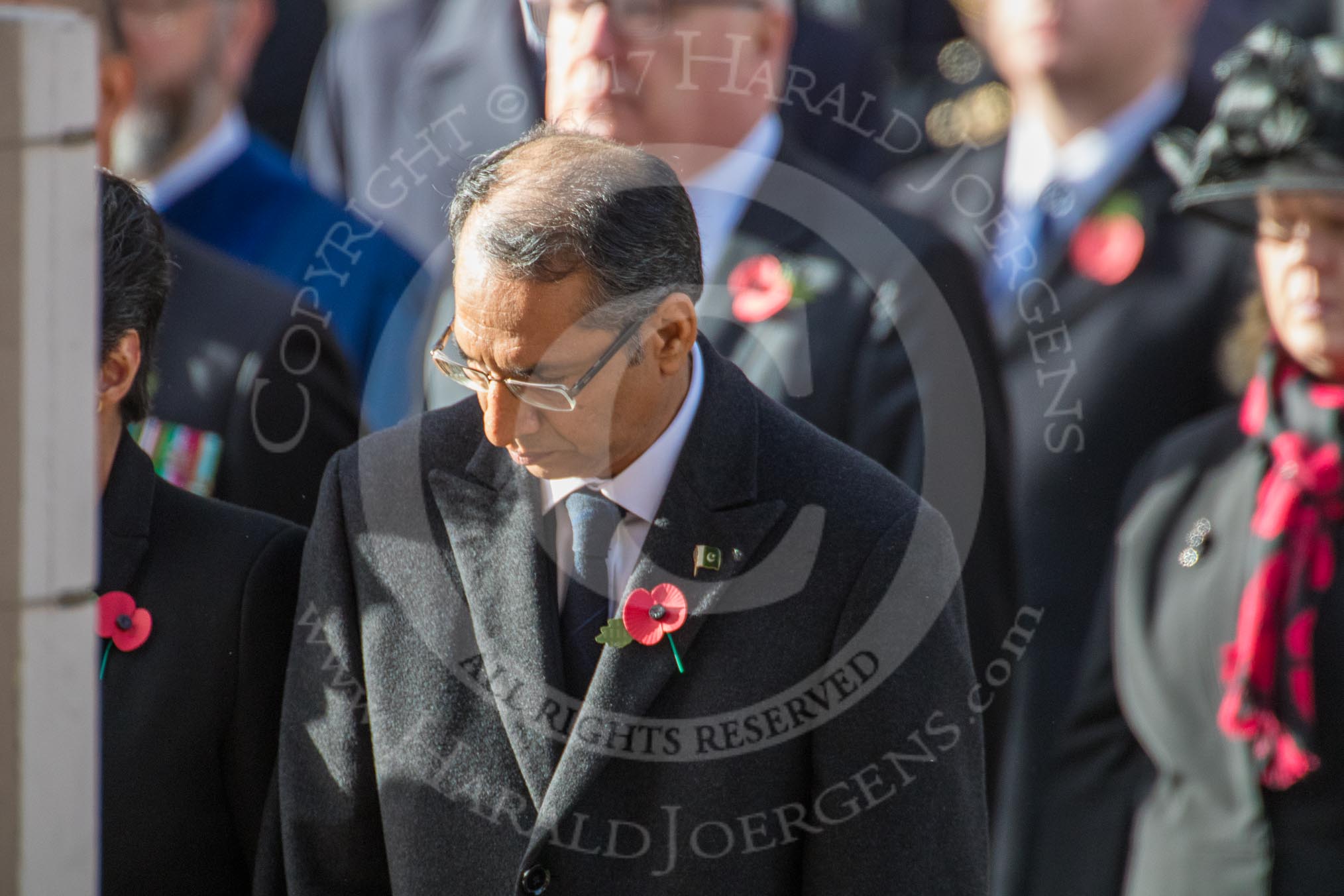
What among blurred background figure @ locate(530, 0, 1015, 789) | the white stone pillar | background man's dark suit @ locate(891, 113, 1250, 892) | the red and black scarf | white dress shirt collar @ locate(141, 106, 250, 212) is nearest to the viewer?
the white stone pillar

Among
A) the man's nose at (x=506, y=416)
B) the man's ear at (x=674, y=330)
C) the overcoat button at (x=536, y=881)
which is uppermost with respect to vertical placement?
the man's ear at (x=674, y=330)

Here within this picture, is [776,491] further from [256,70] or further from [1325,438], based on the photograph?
[256,70]

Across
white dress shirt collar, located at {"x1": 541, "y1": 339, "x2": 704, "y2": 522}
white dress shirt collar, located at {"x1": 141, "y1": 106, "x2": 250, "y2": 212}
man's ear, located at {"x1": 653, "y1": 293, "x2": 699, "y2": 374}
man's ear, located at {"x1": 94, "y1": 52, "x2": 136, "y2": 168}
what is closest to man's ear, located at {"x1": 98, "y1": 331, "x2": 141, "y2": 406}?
white dress shirt collar, located at {"x1": 541, "y1": 339, "x2": 704, "y2": 522}

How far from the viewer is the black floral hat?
2.66m

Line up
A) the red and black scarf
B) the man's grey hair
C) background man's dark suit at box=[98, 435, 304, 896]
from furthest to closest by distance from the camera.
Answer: the red and black scarf → background man's dark suit at box=[98, 435, 304, 896] → the man's grey hair

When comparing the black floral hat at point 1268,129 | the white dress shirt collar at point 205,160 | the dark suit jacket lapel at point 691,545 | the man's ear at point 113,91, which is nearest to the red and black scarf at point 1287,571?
the black floral hat at point 1268,129

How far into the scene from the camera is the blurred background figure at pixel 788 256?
8.57 feet

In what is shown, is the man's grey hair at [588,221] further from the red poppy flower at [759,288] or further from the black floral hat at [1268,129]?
the black floral hat at [1268,129]

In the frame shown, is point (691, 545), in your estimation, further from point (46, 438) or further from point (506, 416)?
point (46, 438)

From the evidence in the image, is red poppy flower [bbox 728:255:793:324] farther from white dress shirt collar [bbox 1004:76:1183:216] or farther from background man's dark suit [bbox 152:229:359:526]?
background man's dark suit [bbox 152:229:359:526]

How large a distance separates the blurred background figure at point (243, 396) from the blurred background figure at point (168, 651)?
0.80 metres

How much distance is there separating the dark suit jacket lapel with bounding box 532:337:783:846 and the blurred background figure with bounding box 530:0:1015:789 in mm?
768

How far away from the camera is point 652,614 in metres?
1.87

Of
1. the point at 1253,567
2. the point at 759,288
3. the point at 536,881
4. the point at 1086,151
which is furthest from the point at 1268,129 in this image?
the point at 536,881
